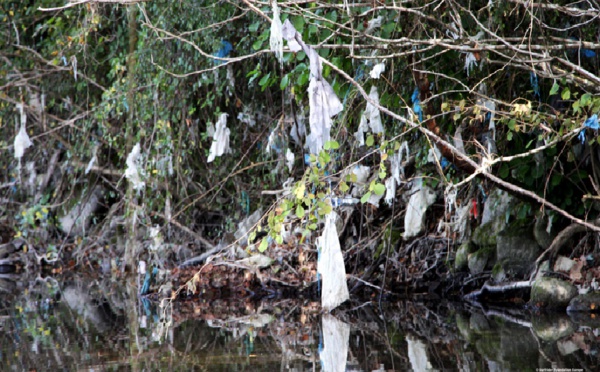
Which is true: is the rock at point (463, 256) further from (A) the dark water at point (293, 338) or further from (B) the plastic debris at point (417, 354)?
(B) the plastic debris at point (417, 354)

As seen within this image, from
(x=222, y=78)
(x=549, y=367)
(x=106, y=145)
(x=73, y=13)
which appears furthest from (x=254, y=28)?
(x=106, y=145)

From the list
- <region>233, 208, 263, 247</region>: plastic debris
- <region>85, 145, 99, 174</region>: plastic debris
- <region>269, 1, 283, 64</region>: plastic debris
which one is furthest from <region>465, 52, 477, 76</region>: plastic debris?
<region>85, 145, 99, 174</region>: plastic debris

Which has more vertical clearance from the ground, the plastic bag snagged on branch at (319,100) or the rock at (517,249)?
the plastic bag snagged on branch at (319,100)

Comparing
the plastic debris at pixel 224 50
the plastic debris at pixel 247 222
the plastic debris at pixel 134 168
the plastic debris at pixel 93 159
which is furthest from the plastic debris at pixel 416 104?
the plastic debris at pixel 93 159

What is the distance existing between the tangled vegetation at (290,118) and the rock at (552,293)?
0.43m

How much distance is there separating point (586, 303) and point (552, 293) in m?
0.25

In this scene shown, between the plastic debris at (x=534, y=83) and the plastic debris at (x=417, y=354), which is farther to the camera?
the plastic debris at (x=534, y=83)

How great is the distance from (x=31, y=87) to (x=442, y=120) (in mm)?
5915

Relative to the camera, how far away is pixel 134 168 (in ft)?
Answer: 26.0

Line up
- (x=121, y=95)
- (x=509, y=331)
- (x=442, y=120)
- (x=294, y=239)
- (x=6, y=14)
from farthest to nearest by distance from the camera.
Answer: (x=6, y=14), (x=121, y=95), (x=294, y=239), (x=442, y=120), (x=509, y=331)

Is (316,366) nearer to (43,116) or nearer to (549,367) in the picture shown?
(549,367)

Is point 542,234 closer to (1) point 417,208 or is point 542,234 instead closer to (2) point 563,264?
(2) point 563,264

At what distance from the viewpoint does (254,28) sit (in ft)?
19.3

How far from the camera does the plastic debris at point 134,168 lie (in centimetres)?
786
